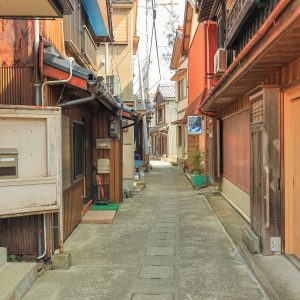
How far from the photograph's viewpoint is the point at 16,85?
242 inches

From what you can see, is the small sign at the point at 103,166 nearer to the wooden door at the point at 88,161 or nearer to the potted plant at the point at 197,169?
the wooden door at the point at 88,161

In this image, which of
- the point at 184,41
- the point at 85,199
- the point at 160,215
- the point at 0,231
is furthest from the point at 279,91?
the point at 184,41

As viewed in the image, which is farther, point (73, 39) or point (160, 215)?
point (160, 215)

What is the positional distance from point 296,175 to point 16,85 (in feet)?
14.2

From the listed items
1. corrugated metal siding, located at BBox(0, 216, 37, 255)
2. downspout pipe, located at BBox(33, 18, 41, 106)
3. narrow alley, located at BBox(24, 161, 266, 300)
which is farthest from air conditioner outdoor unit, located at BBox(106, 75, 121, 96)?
corrugated metal siding, located at BBox(0, 216, 37, 255)

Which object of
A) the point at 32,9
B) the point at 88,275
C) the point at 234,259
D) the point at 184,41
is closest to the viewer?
the point at 32,9

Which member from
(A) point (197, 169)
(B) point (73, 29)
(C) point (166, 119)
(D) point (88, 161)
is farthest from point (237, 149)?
(C) point (166, 119)

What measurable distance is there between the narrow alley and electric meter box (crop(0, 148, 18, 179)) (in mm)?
1532

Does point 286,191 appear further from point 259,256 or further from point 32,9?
point 32,9

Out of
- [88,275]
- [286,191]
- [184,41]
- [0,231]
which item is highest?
[184,41]

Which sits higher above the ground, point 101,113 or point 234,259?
point 101,113

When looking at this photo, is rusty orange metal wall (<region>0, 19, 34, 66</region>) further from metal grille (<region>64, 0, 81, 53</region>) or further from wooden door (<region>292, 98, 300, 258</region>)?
wooden door (<region>292, 98, 300, 258</region>)

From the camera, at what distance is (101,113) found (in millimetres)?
12141

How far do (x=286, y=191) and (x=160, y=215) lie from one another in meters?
5.19
